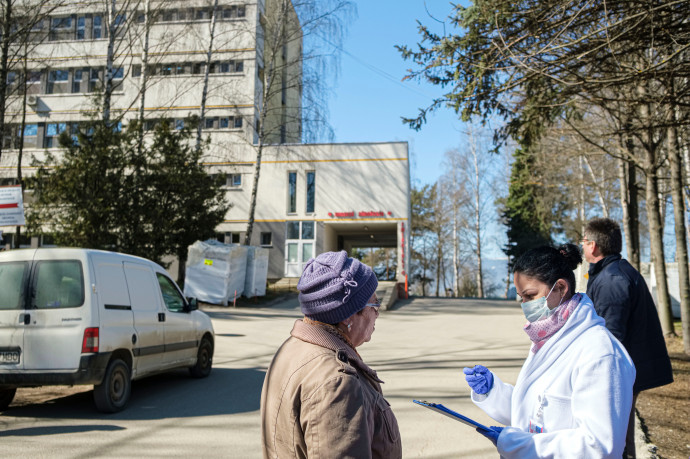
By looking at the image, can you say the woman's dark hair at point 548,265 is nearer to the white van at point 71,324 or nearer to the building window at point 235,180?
the white van at point 71,324

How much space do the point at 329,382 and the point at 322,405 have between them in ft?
0.24

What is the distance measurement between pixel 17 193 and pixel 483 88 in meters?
9.60

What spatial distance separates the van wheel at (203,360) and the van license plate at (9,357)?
9.98 feet

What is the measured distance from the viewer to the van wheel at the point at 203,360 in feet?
30.6

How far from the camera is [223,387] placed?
8.59 m

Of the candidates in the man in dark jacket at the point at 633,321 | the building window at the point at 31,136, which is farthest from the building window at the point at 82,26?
the man in dark jacket at the point at 633,321

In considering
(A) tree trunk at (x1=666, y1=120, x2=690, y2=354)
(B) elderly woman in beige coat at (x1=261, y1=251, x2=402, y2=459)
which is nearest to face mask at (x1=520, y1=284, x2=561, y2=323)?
(B) elderly woman in beige coat at (x1=261, y1=251, x2=402, y2=459)

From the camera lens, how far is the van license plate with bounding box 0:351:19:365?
6.63m

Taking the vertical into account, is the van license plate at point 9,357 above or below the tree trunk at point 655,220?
below

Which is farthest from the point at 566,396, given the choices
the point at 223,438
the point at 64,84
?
the point at 64,84

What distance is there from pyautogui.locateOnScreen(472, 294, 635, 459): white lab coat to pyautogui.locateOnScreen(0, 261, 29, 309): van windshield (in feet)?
20.8

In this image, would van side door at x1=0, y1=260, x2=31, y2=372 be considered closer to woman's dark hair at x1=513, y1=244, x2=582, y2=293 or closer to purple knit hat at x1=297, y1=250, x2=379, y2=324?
purple knit hat at x1=297, y1=250, x2=379, y2=324

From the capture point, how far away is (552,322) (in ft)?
8.23

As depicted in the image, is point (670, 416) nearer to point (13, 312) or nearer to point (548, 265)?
point (548, 265)
